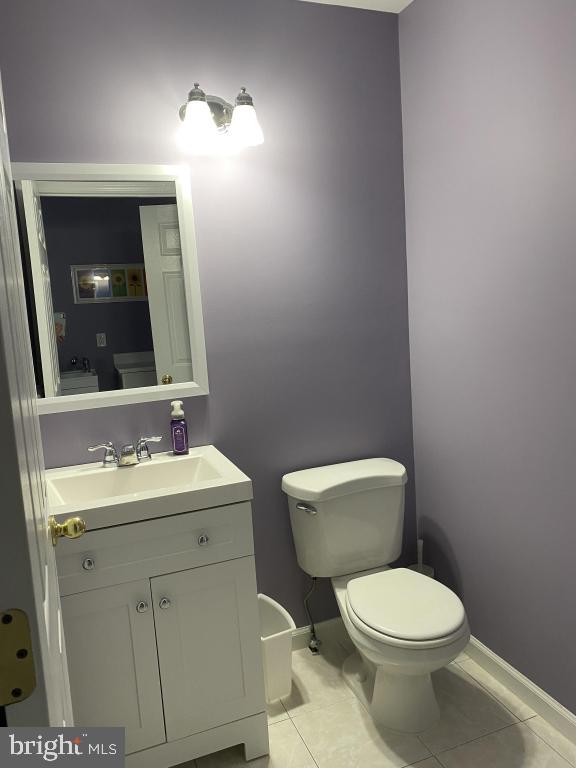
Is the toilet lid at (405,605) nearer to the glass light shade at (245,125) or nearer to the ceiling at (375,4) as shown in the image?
the glass light shade at (245,125)

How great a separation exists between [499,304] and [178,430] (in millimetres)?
1150

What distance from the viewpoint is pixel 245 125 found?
1.95 metres

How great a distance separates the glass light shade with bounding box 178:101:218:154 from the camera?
1.90 metres

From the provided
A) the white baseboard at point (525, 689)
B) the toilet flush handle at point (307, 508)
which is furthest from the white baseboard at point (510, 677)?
the toilet flush handle at point (307, 508)

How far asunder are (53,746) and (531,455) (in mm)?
1590

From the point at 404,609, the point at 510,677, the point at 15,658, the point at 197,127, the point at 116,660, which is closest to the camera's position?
the point at 15,658

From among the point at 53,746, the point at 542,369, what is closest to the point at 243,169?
the point at 542,369

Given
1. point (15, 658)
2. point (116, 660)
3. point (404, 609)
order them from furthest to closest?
1. point (404, 609)
2. point (116, 660)
3. point (15, 658)

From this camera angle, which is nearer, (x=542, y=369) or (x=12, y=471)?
(x=12, y=471)

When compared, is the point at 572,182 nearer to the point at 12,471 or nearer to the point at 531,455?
the point at 531,455

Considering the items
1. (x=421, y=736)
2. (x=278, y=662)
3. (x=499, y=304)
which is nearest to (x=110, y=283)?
(x=499, y=304)

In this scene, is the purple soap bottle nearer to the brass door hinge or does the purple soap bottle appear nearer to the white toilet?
the white toilet

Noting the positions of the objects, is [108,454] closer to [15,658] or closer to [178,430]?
[178,430]

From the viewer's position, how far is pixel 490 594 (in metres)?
2.09
